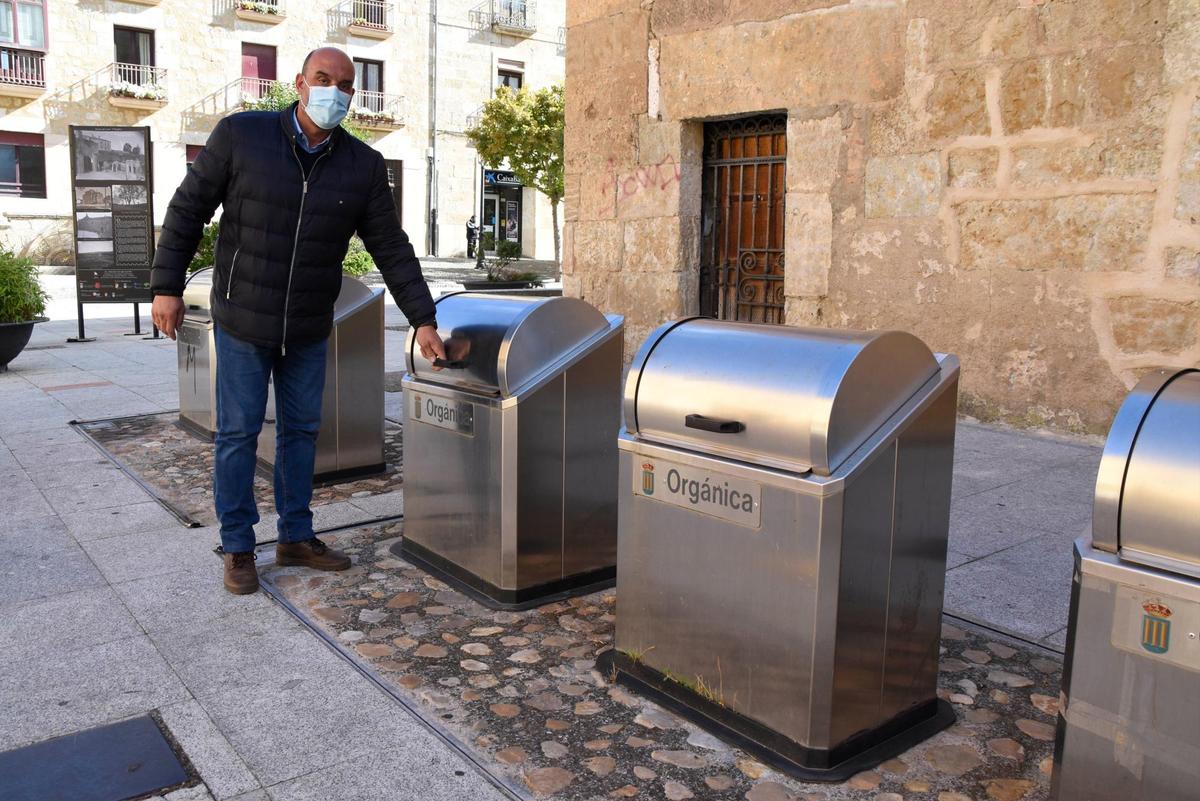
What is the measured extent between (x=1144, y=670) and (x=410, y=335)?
293 cm

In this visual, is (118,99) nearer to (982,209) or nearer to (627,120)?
(627,120)

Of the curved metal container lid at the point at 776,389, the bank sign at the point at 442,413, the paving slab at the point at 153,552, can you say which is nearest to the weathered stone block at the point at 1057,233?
the curved metal container lid at the point at 776,389

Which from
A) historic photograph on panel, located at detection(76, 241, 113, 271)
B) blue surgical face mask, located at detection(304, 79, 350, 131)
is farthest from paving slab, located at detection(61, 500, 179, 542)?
historic photograph on panel, located at detection(76, 241, 113, 271)

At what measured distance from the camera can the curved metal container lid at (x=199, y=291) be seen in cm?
669

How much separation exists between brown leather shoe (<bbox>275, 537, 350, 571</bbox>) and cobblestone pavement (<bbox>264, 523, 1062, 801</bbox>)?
0.24ft

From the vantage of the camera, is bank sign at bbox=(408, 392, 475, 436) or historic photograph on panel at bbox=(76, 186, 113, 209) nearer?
bank sign at bbox=(408, 392, 475, 436)

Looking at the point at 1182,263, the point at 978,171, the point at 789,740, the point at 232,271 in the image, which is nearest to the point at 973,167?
the point at 978,171

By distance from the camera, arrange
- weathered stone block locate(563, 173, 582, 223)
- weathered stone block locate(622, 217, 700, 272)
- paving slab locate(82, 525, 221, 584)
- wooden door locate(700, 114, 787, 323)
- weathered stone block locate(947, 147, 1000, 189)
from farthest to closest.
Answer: weathered stone block locate(563, 173, 582, 223), weathered stone block locate(622, 217, 700, 272), wooden door locate(700, 114, 787, 323), weathered stone block locate(947, 147, 1000, 189), paving slab locate(82, 525, 221, 584)

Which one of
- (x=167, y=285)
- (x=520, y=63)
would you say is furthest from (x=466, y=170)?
(x=167, y=285)

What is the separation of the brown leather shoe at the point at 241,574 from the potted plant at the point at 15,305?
6701mm

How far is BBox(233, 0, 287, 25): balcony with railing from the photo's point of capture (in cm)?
3441

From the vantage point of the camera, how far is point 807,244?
309 inches

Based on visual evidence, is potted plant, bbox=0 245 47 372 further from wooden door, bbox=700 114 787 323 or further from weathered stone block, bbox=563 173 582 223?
wooden door, bbox=700 114 787 323

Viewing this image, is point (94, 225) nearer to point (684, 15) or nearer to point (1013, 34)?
point (684, 15)
